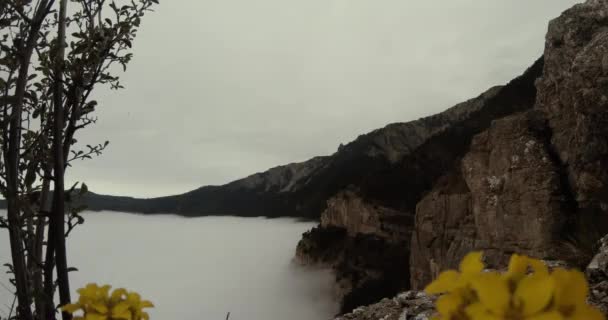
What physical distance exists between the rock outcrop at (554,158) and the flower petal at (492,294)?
8059 millimetres

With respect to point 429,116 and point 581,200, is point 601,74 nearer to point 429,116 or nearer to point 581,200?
point 581,200

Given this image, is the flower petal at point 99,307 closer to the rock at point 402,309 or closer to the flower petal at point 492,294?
the flower petal at point 492,294

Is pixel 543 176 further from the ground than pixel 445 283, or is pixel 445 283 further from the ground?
pixel 543 176

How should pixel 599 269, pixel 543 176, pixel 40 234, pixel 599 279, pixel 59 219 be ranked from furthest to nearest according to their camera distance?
1. pixel 543 176
2. pixel 599 269
3. pixel 599 279
4. pixel 40 234
5. pixel 59 219

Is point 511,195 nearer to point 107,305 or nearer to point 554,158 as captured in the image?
point 554,158

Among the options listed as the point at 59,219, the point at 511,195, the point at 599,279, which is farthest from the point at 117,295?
the point at 511,195

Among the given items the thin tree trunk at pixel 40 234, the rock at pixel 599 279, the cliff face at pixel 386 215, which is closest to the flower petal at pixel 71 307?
the thin tree trunk at pixel 40 234

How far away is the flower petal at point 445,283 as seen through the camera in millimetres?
838

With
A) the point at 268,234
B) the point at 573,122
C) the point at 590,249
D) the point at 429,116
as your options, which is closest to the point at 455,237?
the point at 573,122

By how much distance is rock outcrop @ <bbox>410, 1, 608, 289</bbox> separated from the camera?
41.9 feet

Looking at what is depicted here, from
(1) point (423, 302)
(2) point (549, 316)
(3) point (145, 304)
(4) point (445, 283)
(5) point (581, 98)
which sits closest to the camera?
(2) point (549, 316)

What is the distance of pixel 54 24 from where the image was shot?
2631mm

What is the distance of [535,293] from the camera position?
0.75m

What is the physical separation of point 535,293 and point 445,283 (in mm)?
167
